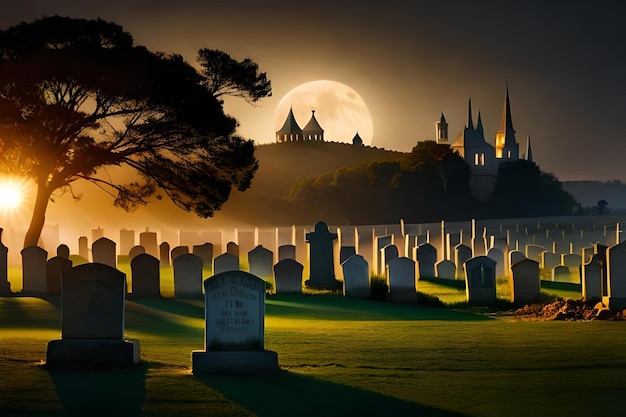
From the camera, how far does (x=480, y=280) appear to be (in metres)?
28.3

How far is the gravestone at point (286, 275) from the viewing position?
30.4 metres

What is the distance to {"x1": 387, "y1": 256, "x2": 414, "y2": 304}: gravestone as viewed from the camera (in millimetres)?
28188

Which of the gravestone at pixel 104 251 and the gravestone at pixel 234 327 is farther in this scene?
the gravestone at pixel 104 251

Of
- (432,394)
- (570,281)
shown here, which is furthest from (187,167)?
(432,394)

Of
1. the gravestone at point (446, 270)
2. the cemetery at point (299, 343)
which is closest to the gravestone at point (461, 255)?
the gravestone at point (446, 270)

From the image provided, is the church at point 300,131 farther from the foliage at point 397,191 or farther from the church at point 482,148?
the foliage at point 397,191

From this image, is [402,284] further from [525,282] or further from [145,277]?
[145,277]

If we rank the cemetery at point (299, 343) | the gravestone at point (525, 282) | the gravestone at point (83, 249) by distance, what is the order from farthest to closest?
1. the gravestone at point (83, 249)
2. the gravestone at point (525, 282)
3. the cemetery at point (299, 343)

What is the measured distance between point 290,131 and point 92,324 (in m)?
170

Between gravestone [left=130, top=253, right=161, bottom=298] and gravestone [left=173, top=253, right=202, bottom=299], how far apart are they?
2.36ft

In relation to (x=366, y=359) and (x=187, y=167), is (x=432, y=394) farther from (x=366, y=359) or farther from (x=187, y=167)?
(x=187, y=167)

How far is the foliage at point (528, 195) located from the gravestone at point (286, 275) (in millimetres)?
80888

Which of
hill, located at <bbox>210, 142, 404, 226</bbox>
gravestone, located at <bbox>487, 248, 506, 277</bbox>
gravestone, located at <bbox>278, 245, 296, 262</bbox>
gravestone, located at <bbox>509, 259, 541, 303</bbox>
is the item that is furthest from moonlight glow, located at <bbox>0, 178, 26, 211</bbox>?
hill, located at <bbox>210, 142, 404, 226</bbox>

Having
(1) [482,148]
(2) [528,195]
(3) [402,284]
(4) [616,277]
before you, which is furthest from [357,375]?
(1) [482,148]
